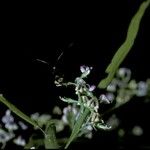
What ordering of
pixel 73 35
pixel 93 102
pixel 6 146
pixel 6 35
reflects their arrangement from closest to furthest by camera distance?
pixel 93 102
pixel 6 146
pixel 6 35
pixel 73 35

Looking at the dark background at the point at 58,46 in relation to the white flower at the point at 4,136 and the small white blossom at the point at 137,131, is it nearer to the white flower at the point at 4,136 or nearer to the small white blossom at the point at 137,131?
the small white blossom at the point at 137,131

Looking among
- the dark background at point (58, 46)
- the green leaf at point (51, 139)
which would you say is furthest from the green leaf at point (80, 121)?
the dark background at point (58, 46)

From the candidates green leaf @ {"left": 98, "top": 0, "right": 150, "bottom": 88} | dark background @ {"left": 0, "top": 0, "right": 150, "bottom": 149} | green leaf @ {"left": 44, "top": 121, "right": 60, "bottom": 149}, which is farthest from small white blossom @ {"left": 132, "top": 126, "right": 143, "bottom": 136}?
green leaf @ {"left": 44, "top": 121, "right": 60, "bottom": 149}

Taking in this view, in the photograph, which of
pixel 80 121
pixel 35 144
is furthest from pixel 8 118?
pixel 80 121

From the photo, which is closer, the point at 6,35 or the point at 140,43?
the point at 6,35

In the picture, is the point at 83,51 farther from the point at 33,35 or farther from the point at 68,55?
the point at 33,35

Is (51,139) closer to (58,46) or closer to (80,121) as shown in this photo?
(80,121)

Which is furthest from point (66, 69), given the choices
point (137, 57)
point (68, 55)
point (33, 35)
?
point (137, 57)

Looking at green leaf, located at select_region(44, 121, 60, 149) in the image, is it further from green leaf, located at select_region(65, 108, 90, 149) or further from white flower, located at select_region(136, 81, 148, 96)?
white flower, located at select_region(136, 81, 148, 96)
